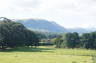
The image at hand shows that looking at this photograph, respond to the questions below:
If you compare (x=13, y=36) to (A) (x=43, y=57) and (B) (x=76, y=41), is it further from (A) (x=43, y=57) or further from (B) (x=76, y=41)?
(A) (x=43, y=57)

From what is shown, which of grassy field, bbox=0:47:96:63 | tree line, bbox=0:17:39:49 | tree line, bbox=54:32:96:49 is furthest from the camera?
tree line, bbox=54:32:96:49

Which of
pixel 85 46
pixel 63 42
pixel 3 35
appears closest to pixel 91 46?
pixel 85 46

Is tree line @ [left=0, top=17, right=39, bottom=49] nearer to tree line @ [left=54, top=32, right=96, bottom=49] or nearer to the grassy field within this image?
tree line @ [left=54, top=32, right=96, bottom=49]

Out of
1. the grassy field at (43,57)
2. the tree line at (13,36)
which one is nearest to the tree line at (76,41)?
the tree line at (13,36)

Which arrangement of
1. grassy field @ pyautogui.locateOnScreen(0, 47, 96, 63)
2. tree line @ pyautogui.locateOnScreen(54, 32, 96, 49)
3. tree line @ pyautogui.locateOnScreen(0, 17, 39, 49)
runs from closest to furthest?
grassy field @ pyautogui.locateOnScreen(0, 47, 96, 63) < tree line @ pyautogui.locateOnScreen(0, 17, 39, 49) < tree line @ pyautogui.locateOnScreen(54, 32, 96, 49)

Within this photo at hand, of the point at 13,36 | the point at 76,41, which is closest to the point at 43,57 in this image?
the point at 13,36

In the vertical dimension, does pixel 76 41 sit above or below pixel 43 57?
above

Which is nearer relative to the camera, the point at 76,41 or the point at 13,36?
the point at 13,36

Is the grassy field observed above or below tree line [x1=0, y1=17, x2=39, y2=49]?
below

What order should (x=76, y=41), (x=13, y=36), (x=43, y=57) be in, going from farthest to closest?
(x=76, y=41) < (x=13, y=36) < (x=43, y=57)

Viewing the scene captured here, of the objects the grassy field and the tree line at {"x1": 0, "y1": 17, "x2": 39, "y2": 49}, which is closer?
the grassy field

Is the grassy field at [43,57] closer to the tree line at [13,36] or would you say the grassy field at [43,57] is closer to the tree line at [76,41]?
the tree line at [13,36]

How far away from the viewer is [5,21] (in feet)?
365

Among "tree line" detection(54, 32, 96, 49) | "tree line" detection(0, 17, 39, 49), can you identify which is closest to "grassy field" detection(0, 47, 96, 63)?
"tree line" detection(0, 17, 39, 49)
